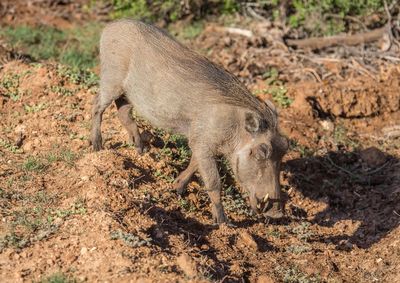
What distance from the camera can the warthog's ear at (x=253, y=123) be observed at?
5820 mm

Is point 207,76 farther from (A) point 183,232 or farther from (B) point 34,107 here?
(B) point 34,107

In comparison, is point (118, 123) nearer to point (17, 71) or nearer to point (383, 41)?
point (17, 71)

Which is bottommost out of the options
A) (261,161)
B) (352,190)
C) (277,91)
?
(352,190)

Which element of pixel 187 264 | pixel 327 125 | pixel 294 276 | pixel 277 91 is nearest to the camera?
pixel 187 264

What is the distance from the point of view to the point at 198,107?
611 centimetres

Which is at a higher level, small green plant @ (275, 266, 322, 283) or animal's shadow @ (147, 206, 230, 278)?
animal's shadow @ (147, 206, 230, 278)

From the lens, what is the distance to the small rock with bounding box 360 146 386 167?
8.20 m

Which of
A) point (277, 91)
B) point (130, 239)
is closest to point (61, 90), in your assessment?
point (277, 91)

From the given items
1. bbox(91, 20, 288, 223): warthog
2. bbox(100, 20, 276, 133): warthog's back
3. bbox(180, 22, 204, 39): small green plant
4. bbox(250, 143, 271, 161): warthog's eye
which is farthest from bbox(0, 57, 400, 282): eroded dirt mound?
bbox(180, 22, 204, 39): small green plant

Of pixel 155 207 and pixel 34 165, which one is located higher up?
pixel 34 165

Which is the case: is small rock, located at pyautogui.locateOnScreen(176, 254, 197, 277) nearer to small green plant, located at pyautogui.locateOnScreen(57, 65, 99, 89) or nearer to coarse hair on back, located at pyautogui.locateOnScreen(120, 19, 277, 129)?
coarse hair on back, located at pyautogui.locateOnScreen(120, 19, 277, 129)

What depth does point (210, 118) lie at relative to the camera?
602cm

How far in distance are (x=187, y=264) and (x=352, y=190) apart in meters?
3.27

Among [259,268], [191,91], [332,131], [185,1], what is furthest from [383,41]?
[259,268]
